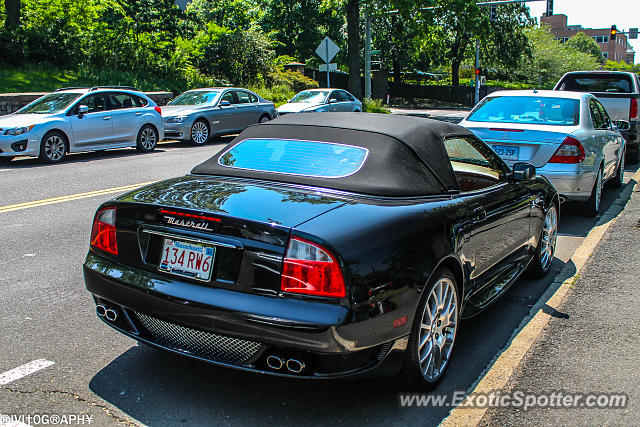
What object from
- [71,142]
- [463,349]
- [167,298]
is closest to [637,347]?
[463,349]

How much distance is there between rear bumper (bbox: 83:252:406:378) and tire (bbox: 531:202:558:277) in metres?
2.87

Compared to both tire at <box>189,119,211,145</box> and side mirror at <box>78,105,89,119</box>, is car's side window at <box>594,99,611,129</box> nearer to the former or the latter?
side mirror at <box>78,105,89,119</box>

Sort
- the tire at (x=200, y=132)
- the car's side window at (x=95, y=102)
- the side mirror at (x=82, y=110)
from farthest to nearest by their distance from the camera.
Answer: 1. the tire at (x=200, y=132)
2. the car's side window at (x=95, y=102)
3. the side mirror at (x=82, y=110)

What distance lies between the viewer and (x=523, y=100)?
9031 millimetres

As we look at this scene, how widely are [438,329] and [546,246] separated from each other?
269 cm

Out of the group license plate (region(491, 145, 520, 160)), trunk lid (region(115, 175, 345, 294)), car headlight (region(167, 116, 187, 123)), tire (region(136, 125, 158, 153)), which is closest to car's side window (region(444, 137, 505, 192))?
trunk lid (region(115, 175, 345, 294))

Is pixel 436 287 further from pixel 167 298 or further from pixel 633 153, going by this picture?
pixel 633 153

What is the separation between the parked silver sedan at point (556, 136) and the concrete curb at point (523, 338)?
0.97m

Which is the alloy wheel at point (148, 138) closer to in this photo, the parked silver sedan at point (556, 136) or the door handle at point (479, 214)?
the parked silver sedan at point (556, 136)

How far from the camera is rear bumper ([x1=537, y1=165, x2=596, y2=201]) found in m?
7.95

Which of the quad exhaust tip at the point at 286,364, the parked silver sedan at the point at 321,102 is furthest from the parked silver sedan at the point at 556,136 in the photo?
the parked silver sedan at the point at 321,102

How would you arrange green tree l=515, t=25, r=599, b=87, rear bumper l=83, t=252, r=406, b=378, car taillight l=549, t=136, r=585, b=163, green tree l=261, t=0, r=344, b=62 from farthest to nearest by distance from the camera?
green tree l=515, t=25, r=599, b=87 < green tree l=261, t=0, r=344, b=62 < car taillight l=549, t=136, r=585, b=163 < rear bumper l=83, t=252, r=406, b=378

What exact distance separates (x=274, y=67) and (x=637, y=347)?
3133cm

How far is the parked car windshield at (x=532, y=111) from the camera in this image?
8.72m
